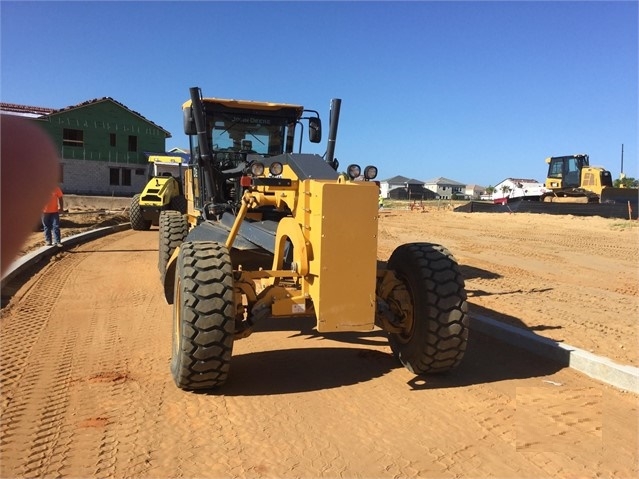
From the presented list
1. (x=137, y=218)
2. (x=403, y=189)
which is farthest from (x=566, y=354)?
(x=403, y=189)

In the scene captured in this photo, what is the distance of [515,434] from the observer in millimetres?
3840

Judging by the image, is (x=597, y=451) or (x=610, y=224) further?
(x=610, y=224)

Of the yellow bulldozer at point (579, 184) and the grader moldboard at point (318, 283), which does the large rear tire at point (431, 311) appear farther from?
the yellow bulldozer at point (579, 184)

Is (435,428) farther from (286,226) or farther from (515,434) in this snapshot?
(286,226)

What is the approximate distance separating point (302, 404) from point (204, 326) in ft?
3.26

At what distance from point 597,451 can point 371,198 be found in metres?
2.41

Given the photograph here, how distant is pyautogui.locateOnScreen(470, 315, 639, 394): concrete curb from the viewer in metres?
4.66

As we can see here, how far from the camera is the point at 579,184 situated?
33031 mm

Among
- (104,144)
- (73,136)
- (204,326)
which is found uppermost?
(73,136)

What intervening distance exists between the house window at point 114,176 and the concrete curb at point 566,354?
127ft

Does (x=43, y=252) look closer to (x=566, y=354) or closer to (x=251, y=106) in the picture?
(x=251, y=106)

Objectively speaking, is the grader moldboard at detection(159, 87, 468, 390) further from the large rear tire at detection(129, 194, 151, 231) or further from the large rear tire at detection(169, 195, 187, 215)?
the large rear tire at detection(129, 194, 151, 231)

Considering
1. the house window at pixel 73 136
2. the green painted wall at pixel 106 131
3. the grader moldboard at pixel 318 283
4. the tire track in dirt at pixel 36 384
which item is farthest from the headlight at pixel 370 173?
the house window at pixel 73 136

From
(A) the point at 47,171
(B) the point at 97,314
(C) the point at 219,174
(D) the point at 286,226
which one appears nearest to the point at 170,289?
(B) the point at 97,314
